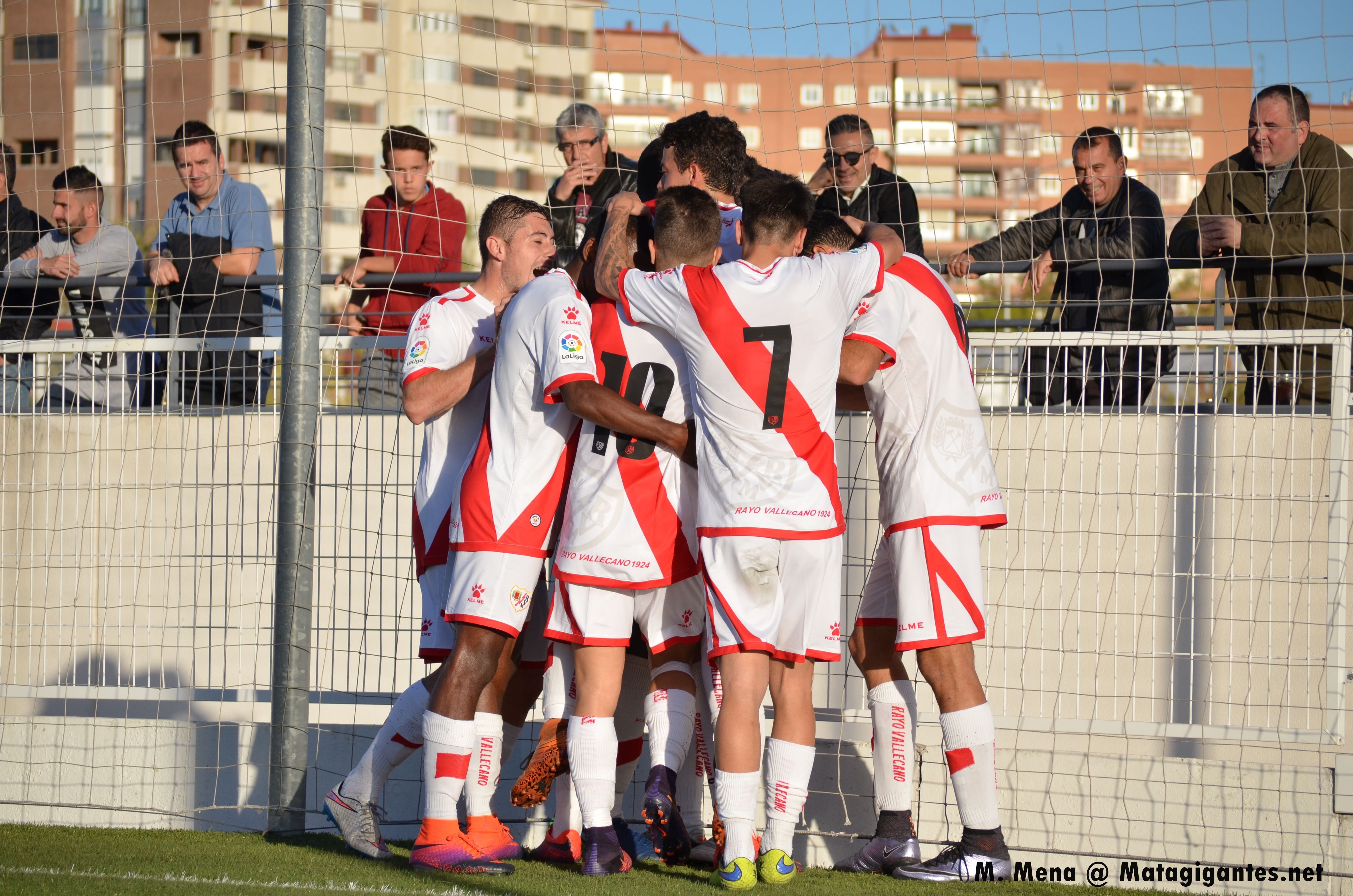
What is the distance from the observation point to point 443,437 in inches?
184

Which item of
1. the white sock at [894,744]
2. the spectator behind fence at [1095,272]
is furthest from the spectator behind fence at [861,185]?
the white sock at [894,744]

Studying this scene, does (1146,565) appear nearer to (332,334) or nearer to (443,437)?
(443,437)

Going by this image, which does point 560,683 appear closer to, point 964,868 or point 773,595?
point 773,595

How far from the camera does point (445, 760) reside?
166 inches

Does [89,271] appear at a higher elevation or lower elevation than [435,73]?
lower

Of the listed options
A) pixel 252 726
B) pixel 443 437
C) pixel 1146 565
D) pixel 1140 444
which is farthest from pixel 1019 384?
pixel 252 726

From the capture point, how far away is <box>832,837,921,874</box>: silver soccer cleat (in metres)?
4.61

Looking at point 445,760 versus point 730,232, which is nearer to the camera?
point 445,760

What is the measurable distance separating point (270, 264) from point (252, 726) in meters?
2.65

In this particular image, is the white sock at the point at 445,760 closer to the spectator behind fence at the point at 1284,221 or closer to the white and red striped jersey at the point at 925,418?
the white and red striped jersey at the point at 925,418

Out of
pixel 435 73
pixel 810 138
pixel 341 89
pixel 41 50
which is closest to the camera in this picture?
pixel 341 89

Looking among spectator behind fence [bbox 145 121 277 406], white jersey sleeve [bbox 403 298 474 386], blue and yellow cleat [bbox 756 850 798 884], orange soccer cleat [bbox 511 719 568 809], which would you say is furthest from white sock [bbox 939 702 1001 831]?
spectator behind fence [bbox 145 121 277 406]

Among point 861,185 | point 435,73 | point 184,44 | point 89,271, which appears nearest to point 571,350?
point 861,185

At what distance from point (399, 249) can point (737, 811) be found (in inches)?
163
